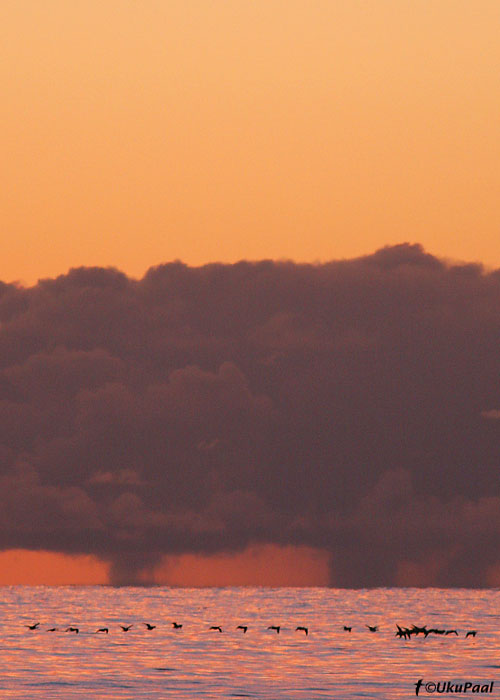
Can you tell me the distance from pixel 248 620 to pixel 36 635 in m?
44.2

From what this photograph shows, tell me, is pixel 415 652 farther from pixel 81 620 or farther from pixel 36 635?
pixel 81 620

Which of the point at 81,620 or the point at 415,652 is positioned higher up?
the point at 81,620

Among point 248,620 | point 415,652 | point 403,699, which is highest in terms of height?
point 248,620

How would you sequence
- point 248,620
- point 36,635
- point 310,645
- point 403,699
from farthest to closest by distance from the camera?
1. point 248,620
2. point 36,635
3. point 310,645
4. point 403,699

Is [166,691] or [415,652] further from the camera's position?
[415,652]

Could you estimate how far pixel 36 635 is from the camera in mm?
132125

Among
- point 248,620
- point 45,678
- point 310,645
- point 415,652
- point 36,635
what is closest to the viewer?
point 45,678

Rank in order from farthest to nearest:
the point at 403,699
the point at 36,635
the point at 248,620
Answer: the point at 248,620 < the point at 36,635 < the point at 403,699

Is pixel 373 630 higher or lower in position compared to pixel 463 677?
higher

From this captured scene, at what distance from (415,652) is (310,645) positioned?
37.5 feet

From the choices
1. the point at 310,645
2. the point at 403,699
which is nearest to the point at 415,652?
the point at 310,645

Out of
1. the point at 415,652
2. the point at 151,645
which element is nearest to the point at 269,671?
the point at 415,652

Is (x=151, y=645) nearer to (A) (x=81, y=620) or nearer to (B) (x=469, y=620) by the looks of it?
(A) (x=81, y=620)

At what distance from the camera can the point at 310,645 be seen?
116250mm
